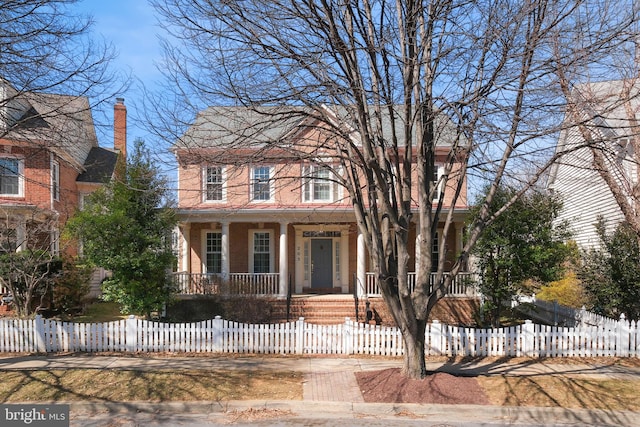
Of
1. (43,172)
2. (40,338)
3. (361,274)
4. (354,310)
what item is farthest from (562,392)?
(43,172)

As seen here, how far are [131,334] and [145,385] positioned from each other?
3286 mm

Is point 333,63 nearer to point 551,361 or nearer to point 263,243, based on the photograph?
point 551,361

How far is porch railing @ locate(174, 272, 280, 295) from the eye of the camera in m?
17.1

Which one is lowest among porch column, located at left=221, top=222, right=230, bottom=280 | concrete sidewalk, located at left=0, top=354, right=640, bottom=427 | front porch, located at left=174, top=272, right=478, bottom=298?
concrete sidewalk, located at left=0, top=354, right=640, bottom=427

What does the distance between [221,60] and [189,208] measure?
9.26 m

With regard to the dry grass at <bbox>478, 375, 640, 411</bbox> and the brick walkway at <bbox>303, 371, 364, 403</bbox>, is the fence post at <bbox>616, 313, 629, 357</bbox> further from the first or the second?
the brick walkway at <bbox>303, 371, 364, 403</bbox>

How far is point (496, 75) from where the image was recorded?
863 centimetres

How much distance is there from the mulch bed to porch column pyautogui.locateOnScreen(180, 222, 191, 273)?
10502mm

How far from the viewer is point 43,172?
20.2 metres

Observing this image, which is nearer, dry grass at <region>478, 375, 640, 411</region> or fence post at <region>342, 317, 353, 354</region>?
dry grass at <region>478, 375, 640, 411</region>

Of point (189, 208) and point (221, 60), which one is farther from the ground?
point (221, 60)

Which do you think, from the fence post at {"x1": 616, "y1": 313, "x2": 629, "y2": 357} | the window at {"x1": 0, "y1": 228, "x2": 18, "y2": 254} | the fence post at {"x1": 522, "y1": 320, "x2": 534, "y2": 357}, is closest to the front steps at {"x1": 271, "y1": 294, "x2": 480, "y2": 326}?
the fence post at {"x1": 522, "y1": 320, "x2": 534, "y2": 357}

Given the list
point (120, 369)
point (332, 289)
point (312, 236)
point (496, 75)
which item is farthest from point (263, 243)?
point (496, 75)

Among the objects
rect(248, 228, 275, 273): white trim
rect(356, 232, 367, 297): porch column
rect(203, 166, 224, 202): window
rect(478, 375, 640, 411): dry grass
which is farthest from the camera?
rect(248, 228, 275, 273): white trim
